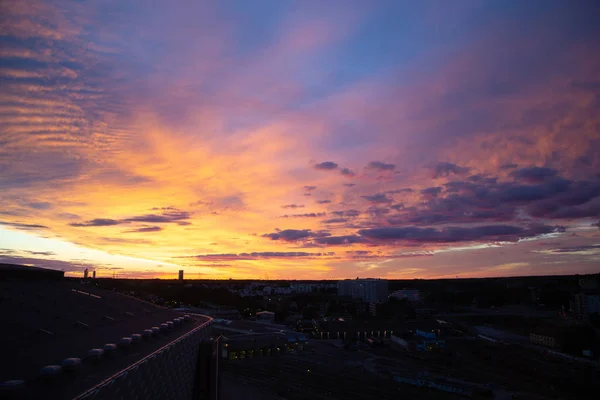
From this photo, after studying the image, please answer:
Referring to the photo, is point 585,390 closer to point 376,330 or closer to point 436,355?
point 436,355

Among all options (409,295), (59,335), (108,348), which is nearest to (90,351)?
(108,348)

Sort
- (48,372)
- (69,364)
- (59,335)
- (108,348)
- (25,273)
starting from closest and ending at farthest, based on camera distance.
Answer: (48,372)
(69,364)
(108,348)
(59,335)
(25,273)

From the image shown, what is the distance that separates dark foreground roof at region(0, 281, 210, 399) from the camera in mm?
7887

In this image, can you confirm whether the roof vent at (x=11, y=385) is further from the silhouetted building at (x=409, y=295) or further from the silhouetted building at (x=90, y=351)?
the silhouetted building at (x=409, y=295)

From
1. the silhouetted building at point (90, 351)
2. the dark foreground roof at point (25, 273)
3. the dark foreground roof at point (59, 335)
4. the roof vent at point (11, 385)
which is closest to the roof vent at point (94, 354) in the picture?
the silhouetted building at point (90, 351)

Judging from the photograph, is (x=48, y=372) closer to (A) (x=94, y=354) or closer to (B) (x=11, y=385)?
(B) (x=11, y=385)

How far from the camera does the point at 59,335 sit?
36.8 feet

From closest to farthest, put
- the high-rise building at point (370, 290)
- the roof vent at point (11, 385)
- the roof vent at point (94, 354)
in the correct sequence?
the roof vent at point (11, 385), the roof vent at point (94, 354), the high-rise building at point (370, 290)

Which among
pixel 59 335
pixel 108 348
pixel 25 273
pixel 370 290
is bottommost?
pixel 370 290

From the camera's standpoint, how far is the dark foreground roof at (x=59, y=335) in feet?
25.9

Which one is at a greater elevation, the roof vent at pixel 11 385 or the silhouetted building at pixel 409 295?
the roof vent at pixel 11 385

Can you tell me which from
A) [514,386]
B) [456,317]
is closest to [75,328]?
[514,386]

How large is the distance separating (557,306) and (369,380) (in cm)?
9549

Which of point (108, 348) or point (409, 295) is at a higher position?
point (108, 348)
